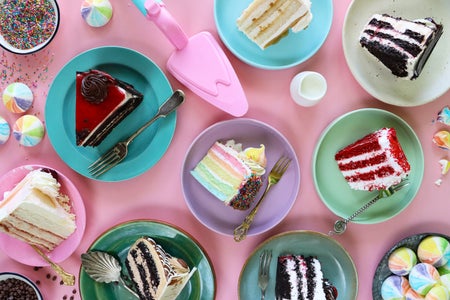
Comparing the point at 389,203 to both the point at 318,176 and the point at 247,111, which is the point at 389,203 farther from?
the point at 247,111

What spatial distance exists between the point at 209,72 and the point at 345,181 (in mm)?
740

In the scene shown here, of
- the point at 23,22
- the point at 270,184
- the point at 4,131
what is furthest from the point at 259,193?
the point at 23,22

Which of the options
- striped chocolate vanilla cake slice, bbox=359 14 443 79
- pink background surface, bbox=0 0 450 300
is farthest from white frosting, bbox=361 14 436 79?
pink background surface, bbox=0 0 450 300

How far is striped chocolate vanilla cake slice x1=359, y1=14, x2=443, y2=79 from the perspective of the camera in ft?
6.15

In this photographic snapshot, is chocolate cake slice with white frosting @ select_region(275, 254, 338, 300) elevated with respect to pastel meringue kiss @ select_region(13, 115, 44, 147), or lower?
lower

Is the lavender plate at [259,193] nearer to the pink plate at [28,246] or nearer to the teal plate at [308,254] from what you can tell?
the teal plate at [308,254]

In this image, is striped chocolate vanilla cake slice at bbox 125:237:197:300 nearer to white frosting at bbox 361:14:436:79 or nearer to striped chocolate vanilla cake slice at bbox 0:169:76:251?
striped chocolate vanilla cake slice at bbox 0:169:76:251

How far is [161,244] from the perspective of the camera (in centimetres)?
207

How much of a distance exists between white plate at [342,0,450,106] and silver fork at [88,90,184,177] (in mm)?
749

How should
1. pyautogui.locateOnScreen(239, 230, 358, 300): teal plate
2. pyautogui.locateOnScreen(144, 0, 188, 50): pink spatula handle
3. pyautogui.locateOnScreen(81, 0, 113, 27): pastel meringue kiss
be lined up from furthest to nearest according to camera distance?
pyautogui.locateOnScreen(239, 230, 358, 300): teal plate < pyautogui.locateOnScreen(81, 0, 113, 27): pastel meringue kiss < pyautogui.locateOnScreen(144, 0, 188, 50): pink spatula handle

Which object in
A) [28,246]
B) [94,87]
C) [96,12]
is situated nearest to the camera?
[94,87]

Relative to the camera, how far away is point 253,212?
2.02 meters

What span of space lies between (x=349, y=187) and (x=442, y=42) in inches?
28.5

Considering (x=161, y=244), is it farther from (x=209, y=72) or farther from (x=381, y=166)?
(x=381, y=166)
